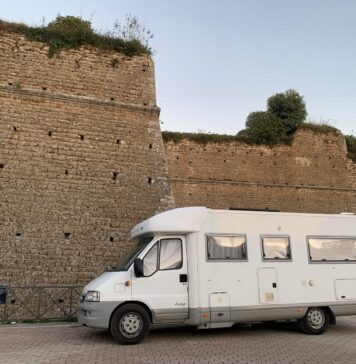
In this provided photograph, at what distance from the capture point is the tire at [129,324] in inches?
269

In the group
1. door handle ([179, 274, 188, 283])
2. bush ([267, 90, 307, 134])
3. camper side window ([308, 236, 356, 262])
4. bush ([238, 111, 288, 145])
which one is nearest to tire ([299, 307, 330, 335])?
camper side window ([308, 236, 356, 262])

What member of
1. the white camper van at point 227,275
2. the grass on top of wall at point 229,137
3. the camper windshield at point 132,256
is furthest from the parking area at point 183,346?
the grass on top of wall at point 229,137

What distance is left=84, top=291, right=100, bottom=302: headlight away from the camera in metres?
6.87

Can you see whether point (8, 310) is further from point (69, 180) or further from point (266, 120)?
point (266, 120)

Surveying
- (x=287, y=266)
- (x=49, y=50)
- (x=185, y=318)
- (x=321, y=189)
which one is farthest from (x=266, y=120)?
(x=185, y=318)

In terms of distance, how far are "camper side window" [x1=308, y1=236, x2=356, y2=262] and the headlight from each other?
4.31 metres

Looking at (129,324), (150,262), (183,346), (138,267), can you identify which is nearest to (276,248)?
(150,262)

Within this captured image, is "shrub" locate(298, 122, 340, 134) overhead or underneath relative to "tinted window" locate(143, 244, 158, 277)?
overhead

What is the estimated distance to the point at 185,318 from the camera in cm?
731

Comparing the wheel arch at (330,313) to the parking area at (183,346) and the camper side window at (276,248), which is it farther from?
the camper side window at (276,248)

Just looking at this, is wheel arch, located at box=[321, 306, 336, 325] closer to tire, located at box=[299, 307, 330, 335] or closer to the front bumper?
tire, located at box=[299, 307, 330, 335]

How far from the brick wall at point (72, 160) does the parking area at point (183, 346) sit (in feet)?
7.82

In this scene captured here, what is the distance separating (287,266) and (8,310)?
674 cm

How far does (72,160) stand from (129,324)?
5.95 m
